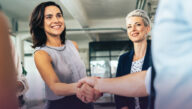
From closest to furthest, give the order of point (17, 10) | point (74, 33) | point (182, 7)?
point (182, 7) → point (17, 10) → point (74, 33)

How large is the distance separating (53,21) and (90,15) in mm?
144

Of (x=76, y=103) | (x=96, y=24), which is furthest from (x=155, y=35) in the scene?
(x=76, y=103)

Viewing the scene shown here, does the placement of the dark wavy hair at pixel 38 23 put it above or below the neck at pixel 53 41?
above

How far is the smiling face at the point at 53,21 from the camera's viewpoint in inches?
32.5

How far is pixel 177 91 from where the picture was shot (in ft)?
1.91

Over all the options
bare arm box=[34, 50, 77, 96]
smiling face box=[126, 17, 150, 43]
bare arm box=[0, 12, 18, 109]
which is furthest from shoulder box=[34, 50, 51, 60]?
bare arm box=[0, 12, 18, 109]

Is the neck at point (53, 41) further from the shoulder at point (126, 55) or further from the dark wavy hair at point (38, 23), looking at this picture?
the shoulder at point (126, 55)

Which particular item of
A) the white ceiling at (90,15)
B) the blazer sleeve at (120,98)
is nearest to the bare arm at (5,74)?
the white ceiling at (90,15)

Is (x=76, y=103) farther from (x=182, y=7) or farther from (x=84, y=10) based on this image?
(x=182, y=7)

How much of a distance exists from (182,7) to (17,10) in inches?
21.3

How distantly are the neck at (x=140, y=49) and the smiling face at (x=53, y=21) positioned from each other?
30 cm

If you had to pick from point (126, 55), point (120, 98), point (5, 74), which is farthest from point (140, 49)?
point (5, 74)

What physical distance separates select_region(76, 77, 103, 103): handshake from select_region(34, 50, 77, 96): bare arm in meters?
0.02

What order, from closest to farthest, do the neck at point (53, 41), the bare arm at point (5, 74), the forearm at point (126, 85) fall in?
the bare arm at point (5, 74) → the forearm at point (126, 85) → the neck at point (53, 41)
